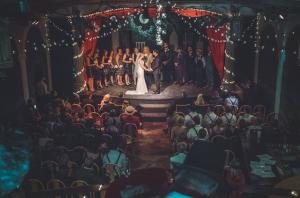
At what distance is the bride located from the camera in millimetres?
16375

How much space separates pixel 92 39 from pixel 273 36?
8604mm

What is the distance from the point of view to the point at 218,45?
1781 cm

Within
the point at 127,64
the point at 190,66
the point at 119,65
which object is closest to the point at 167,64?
the point at 190,66

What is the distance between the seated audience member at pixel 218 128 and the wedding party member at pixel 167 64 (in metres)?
7.69

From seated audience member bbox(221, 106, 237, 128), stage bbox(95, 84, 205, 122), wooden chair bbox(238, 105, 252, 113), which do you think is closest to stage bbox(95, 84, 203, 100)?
stage bbox(95, 84, 205, 122)

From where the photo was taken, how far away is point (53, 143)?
30.3 feet

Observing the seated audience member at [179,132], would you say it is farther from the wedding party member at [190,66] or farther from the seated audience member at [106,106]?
the wedding party member at [190,66]

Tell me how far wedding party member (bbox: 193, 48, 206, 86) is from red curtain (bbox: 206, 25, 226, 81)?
0.98 m

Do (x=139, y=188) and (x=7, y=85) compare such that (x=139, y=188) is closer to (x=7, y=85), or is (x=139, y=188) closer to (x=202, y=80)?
(x=7, y=85)

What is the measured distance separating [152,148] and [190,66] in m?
6.91

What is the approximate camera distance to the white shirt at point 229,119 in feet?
34.9

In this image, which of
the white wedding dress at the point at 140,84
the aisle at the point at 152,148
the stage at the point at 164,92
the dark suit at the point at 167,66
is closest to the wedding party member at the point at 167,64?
the dark suit at the point at 167,66

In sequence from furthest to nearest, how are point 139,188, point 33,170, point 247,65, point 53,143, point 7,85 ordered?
point 247,65 < point 7,85 < point 53,143 < point 33,170 < point 139,188

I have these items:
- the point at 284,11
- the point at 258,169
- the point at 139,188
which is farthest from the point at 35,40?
the point at 139,188
